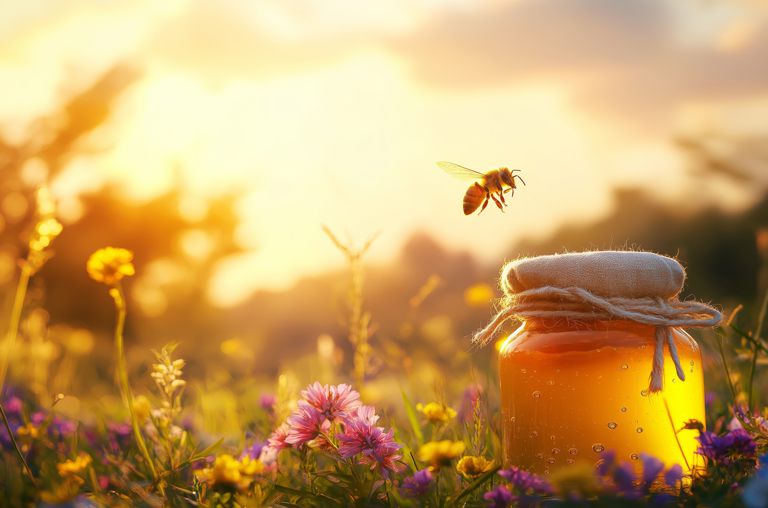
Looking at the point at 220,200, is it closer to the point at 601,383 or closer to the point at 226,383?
the point at 226,383

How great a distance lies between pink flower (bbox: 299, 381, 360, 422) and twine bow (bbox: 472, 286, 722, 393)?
0.66 metres

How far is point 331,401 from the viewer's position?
2139 millimetres

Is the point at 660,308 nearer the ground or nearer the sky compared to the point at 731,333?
nearer the sky

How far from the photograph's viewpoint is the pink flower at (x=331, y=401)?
2.12 m

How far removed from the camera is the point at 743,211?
13141 millimetres

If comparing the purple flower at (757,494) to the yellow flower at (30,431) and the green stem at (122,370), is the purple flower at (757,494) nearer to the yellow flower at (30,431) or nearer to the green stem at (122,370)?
the green stem at (122,370)

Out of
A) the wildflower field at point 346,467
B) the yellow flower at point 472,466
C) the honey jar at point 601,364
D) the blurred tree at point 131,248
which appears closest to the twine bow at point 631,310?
the honey jar at point 601,364

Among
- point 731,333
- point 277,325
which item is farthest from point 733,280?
point 731,333

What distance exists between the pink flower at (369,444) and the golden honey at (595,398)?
51 cm

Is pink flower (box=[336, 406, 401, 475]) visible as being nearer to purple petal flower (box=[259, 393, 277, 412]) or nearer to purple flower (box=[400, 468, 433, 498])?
purple flower (box=[400, 468, 433, 498])

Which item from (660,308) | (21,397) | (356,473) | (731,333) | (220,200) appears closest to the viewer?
(356,473)

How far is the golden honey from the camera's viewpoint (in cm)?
222

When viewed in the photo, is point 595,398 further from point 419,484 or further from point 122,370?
point 122,370

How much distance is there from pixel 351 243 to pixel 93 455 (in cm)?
128
